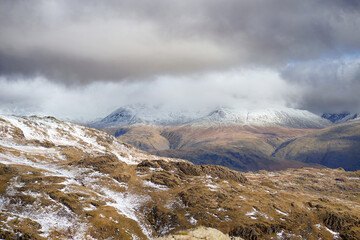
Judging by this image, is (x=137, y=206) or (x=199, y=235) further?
(x=137, y=206)

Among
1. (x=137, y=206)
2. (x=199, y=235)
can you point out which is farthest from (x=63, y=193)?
(x=199, y=235)

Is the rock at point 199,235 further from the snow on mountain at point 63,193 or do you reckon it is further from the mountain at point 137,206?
the snow on mountain at point 63,193

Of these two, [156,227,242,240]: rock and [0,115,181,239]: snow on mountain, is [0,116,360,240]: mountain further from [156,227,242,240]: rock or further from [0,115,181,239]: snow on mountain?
[156,227,242,240]: rock

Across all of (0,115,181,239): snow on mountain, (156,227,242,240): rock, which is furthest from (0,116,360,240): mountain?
(156,227,242,240): rock

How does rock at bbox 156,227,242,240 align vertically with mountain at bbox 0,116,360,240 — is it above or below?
above

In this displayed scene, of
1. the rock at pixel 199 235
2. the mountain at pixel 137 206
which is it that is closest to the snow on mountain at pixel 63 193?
the mountain at pixel 137 206

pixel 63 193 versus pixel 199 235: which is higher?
pixel 199 235

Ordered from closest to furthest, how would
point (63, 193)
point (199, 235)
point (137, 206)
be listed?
point (199, 235) < point (63, 193) < point (137, 206)

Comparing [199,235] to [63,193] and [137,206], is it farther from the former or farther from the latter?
[137,206]

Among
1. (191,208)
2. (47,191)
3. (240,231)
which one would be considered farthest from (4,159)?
(240,231)

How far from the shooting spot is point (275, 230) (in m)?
111

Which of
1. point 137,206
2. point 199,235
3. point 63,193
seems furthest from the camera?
point 137,206

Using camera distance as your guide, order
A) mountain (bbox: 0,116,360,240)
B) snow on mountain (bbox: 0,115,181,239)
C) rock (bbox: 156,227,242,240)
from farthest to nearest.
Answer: mountain (bbox: 0,116,360,240), snow on mountain (bbox: 0,115,181,239), rock (bbox: 156,227,242,240)

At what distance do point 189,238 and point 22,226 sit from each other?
7022 centimetres
